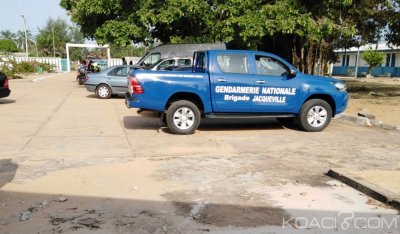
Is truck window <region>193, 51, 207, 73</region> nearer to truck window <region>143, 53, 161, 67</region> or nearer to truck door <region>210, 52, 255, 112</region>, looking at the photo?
truck door <region>210, 52, 255, 112</region>

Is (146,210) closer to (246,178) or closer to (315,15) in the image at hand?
(246,178)

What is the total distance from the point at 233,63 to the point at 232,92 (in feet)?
2.34

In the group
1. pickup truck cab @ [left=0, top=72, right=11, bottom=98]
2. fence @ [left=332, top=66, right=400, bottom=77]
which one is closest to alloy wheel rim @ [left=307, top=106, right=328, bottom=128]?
pickup truck cab @ [left=0, top=72, right=11, bottom=98]

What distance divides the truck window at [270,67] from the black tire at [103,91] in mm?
A: 9510

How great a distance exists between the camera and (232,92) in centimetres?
923

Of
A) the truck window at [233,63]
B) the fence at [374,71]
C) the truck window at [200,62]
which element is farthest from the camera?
the fence at [374,71]

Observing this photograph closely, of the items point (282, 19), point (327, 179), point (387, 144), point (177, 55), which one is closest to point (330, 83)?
point (387, 144)

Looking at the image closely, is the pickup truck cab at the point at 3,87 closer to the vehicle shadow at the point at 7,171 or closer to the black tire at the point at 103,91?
the black tire at the point at 103,91

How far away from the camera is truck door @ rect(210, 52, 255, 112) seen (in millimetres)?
9180

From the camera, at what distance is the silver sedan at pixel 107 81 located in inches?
687

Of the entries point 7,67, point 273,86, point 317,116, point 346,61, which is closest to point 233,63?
point 273,86

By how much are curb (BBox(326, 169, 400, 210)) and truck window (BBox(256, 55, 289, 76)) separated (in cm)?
388

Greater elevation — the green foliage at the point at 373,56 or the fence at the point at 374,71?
the green foliage at the point at 373,56

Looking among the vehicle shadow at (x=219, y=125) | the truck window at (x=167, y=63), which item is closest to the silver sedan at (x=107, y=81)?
the truck window at (x=167, y=63)
